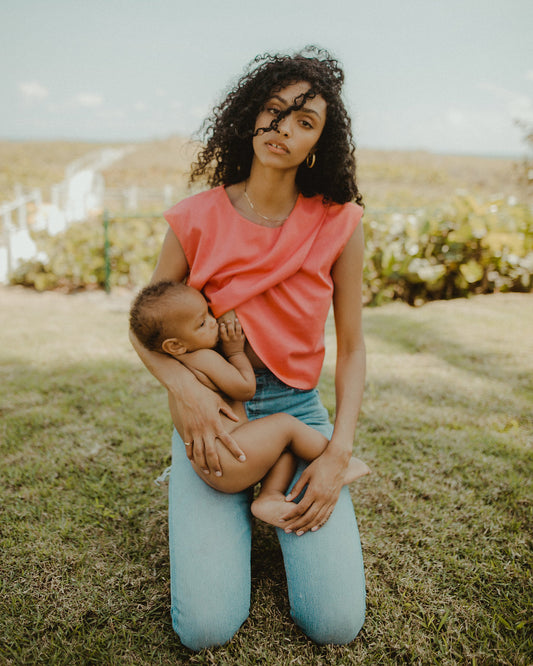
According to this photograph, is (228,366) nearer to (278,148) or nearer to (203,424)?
(203,424)

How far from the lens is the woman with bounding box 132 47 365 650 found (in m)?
1.74

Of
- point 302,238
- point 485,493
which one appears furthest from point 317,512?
point 485,493

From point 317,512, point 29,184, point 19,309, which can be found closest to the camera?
point 317,512

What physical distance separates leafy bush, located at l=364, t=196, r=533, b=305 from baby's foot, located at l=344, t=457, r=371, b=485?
4.61m

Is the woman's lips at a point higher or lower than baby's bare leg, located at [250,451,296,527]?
higher

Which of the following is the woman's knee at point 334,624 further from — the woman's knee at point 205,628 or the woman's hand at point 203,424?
the woman's hand at point 203,424

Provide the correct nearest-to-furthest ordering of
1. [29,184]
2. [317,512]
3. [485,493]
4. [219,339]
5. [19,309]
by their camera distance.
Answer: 1. [317,512]
2. [219,339]
3. [485,493]
4. [19,309]
5. [29,184]

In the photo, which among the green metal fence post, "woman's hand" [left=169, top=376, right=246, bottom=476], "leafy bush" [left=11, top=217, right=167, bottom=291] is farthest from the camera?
"leafy bush" [left=11, top=217, right=167, bottom=291]

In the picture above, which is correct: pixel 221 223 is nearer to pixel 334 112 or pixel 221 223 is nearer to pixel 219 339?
pixel 219 339

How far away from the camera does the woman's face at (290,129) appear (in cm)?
190

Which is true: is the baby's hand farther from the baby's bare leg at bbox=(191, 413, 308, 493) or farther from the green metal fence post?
the green metal fence post

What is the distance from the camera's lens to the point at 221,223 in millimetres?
2021

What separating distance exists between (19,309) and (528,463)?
576 cm

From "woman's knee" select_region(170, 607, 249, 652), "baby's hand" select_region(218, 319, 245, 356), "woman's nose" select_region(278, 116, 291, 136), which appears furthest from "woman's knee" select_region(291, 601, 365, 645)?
"woman's nose" select_region(278, 116, 291, 136)
